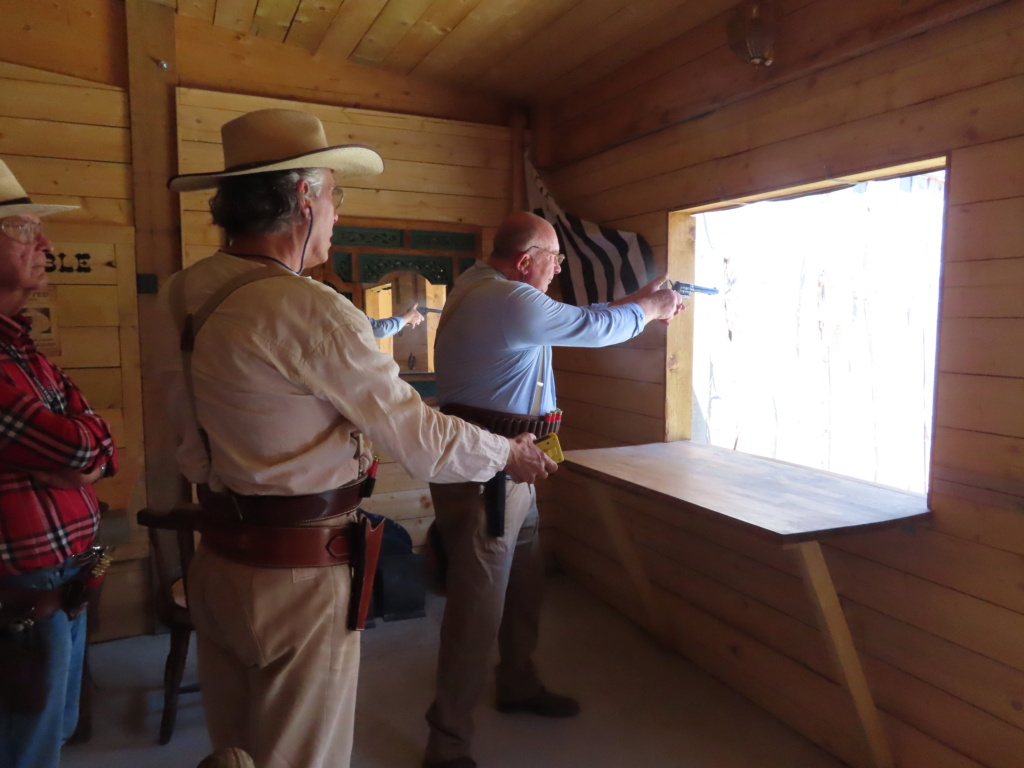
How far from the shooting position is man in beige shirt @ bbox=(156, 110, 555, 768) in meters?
1.20

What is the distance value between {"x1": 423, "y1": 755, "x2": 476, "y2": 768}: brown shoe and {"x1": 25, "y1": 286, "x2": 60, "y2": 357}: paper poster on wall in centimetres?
201

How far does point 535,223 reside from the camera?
7.41 ft

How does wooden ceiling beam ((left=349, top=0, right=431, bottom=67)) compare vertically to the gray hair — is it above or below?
above

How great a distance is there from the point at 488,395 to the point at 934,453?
1.16 metres

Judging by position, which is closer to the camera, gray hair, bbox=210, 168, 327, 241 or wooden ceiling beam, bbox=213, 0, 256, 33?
gray hair, bbox=210, 168, 327, 241

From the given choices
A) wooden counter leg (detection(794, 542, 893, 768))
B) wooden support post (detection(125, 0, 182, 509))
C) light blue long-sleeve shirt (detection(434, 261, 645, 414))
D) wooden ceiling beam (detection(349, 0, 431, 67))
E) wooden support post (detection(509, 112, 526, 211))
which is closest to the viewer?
wooden counter leg (detection(794, 542, 893, 768))

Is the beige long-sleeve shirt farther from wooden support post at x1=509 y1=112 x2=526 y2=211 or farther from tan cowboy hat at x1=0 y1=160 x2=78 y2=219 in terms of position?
wooden support post at x1=509 y1=112 x2=526 y2=211

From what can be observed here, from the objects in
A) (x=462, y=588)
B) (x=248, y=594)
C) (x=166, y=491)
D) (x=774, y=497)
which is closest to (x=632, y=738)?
(x=462, y=588)

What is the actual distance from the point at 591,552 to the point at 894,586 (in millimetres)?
1574

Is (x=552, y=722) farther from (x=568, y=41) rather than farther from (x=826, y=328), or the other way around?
(x=568, y=41)

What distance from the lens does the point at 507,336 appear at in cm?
205

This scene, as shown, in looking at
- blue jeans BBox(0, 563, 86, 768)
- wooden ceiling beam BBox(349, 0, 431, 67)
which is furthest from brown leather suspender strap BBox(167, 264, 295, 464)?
wooden ceiling beam BBox(349, 0, 431, 67)

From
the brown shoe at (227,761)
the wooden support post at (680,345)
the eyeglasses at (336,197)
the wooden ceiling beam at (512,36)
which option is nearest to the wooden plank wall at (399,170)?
the wooden ceiling beam at (512,36)

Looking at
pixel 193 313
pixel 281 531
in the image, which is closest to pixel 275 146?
pixel 193 313
